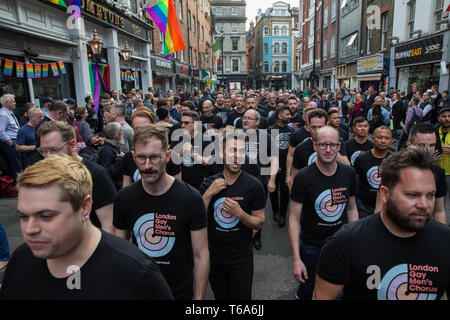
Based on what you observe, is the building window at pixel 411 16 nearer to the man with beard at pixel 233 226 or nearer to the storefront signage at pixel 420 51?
the storefront signage at pixel 420 51

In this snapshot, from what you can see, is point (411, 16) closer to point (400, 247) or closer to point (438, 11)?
point (438, 11)

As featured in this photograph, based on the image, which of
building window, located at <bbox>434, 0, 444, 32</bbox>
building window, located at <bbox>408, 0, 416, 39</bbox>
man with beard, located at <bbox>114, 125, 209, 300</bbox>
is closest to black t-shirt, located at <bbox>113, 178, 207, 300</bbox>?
man with beard, located at <bbox>114, 125, 209, 300</bbox>

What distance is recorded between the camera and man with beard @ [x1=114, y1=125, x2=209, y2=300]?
2.31 metres

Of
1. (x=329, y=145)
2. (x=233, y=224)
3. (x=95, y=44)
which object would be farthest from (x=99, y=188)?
(x=95, y=44)

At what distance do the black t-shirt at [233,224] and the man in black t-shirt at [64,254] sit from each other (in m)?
1.36

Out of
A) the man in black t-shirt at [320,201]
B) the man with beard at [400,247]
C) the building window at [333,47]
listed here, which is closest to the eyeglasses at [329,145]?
the man in black t-shirt at [320,201]

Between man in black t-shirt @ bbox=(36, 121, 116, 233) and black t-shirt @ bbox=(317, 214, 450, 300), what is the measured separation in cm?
191

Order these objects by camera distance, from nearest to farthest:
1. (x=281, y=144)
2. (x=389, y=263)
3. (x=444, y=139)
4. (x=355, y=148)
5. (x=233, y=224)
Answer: (x=389, y=263) < (x=233, y=224) < (x=355, y=148) < (x=444, y=139) < (x=281, y=144)

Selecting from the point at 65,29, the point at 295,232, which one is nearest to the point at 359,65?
the point at 65,29

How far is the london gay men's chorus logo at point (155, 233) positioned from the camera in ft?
7.59

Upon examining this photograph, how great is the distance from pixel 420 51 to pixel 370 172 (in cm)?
1471

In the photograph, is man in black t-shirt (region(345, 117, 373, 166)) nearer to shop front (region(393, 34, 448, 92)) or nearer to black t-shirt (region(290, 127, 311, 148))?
black t-shirt (region(290, 127, 311, 148))

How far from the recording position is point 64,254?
1384mm
